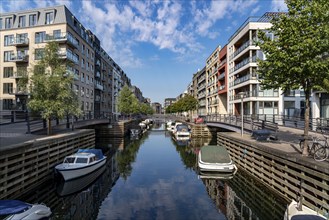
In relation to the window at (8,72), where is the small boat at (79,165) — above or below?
below

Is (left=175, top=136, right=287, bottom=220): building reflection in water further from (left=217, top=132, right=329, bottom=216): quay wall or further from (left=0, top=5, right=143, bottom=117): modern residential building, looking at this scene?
(left=0, top=5, right=143, bottom=117): modern residential building

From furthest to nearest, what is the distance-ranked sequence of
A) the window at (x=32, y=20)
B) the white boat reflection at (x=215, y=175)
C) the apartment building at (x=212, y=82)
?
1. the apartment building at (x=212, y=82)
2. the window at (x=32, y=20)
3. the white boat reflection at (x=215, y=175)

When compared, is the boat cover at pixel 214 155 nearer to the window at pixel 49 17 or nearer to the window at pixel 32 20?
the window at pixel 49 17

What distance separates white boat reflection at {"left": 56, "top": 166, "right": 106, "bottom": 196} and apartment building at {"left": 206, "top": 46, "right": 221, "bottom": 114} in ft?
167

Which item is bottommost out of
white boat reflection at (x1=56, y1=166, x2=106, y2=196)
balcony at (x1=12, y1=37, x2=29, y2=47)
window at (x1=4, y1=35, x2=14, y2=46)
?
white boat reflection at (x1=56, y1=166, x2=106, y2=196)

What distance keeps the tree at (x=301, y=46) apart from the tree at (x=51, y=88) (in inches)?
657

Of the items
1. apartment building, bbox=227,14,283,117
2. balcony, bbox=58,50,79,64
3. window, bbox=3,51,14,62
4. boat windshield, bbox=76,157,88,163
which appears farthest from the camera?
window, bbox=3,51,14,62

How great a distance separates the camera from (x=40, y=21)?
46.5m

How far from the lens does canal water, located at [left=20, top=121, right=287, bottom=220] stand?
38.7 ft

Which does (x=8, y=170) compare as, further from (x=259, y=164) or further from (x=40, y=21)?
(x=40, y=21)

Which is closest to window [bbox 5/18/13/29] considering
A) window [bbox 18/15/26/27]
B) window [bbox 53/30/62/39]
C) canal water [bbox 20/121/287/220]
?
window [bbox 18/15/26/27]

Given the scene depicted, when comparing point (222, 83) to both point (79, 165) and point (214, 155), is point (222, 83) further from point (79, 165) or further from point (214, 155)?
point (79, 165)

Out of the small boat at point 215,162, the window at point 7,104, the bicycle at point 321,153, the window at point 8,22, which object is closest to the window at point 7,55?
the window at point 8,22

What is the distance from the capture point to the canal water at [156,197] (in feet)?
38.7
